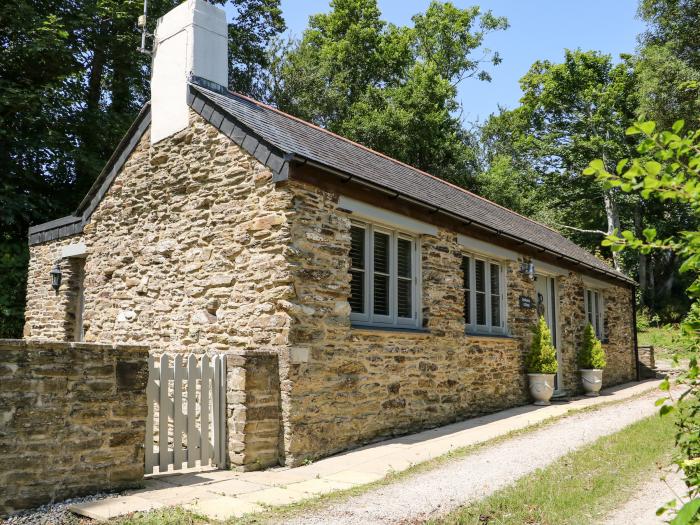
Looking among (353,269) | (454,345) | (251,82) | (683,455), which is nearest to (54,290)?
(353,269)

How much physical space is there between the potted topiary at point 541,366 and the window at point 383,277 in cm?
373

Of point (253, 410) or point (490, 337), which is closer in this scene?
point (253, 410)

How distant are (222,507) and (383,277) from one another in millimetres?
4520

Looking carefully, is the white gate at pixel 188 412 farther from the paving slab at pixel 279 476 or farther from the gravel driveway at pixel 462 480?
the gravel driveway at pixel 462 480

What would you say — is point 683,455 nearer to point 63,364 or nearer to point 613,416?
point 63,364

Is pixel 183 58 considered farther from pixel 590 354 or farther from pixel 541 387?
pixel 590 354

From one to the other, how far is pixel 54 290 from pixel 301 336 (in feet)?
22.7

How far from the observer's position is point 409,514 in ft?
16.0

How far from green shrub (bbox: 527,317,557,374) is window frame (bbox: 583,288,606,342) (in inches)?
165

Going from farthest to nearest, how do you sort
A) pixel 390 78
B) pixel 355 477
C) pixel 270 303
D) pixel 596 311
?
pixel 390 78 → pixel 596 311 → pixel 270 303 → pixel 355 477

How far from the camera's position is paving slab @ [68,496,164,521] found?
4766 millimetres

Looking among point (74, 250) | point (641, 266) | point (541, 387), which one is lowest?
point (541, 387)

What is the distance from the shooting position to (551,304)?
13797 mm

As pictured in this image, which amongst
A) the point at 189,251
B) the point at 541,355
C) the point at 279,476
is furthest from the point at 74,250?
the point at 541,355
